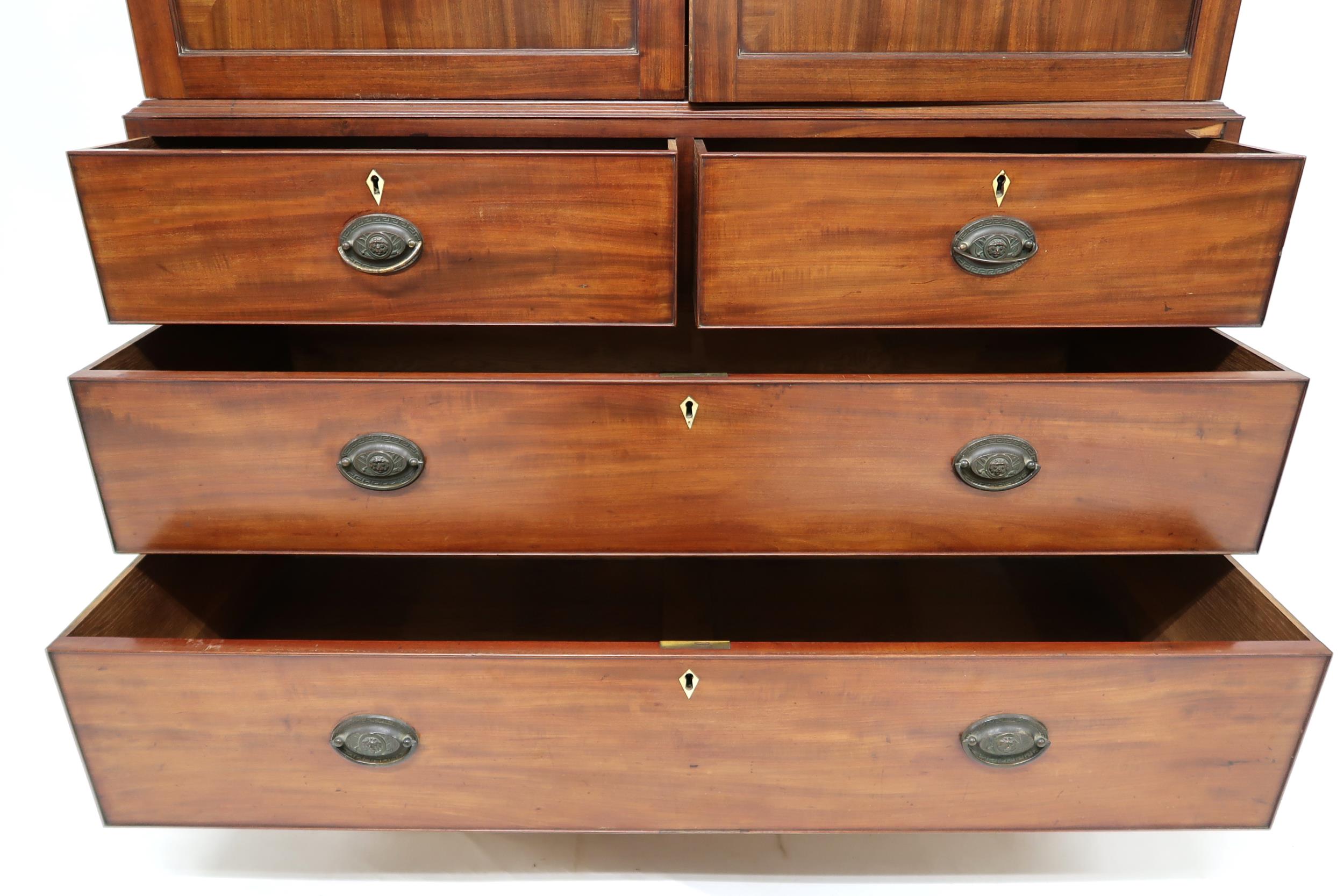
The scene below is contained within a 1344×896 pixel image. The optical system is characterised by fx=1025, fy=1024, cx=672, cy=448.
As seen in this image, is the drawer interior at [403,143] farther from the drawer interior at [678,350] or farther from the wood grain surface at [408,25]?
the drawer interior at [678,350]

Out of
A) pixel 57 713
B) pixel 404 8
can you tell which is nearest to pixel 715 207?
pixel 404 8

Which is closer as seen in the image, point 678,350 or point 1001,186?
point 1001,186

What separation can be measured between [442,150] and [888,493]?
50cm

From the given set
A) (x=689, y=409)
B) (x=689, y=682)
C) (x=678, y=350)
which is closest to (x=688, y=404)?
(x=689, y=409)

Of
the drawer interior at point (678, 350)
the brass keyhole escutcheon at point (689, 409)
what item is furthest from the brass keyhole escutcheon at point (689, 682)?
the drawer interior at point (678, 350)

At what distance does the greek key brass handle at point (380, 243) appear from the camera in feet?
2.93

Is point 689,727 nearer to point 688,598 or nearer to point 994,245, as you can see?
point 688,598

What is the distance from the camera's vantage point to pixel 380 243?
896 mm

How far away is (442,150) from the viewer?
87 cm

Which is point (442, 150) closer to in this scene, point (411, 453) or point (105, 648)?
point (411, 453)

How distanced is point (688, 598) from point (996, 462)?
1.32 ft

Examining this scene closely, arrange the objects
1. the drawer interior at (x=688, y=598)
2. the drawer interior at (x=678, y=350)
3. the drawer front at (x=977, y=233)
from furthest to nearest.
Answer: the drawer interior at (x=678, y=350) → the drawer interior at (x=688, y=598) → the drawer front at (x=977, y=233)

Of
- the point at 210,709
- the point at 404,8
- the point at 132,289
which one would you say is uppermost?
the point at 404,8

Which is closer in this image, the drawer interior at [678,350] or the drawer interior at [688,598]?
the drawer interior at [688,598]
